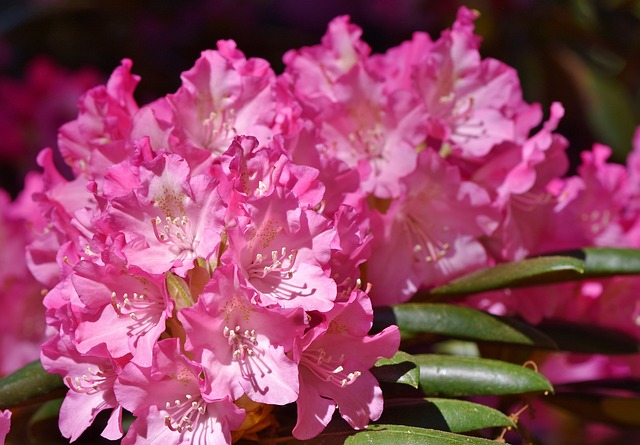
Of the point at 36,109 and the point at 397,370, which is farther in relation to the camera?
the point at 36,109

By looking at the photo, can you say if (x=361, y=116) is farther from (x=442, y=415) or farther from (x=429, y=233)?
(x=442, y=415)

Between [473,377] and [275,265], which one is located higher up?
[275,265]

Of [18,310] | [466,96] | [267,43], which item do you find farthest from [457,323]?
[267,43]

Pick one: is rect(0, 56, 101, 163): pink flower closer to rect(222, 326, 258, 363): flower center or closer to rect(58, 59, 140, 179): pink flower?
rect(58, 59, 140, 179): pink flower

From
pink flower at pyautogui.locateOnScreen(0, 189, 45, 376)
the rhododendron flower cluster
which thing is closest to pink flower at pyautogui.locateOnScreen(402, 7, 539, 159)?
the rhododendron flower cluster

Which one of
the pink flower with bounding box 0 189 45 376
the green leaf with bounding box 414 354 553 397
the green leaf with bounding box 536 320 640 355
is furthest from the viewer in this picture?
the pink flower with bounding box 0 189 45 376

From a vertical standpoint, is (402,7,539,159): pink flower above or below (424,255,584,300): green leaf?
above
